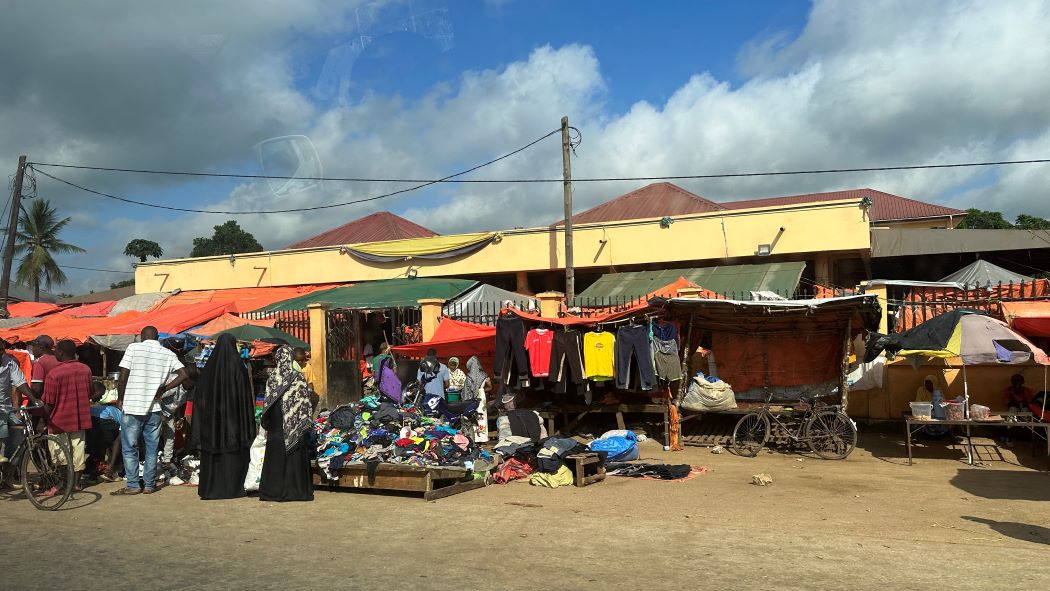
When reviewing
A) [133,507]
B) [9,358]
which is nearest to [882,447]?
[133,507]

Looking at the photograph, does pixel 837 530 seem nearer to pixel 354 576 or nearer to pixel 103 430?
pixel 354 576

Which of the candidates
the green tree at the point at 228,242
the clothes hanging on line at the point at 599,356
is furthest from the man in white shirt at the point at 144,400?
the green tree at the point at 228,242

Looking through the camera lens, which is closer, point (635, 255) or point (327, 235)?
point (635, 255)

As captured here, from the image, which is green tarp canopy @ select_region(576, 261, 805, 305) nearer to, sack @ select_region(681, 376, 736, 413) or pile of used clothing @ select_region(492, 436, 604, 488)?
sack @ select_region(681, 376, 736, 413)

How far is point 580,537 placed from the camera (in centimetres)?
643

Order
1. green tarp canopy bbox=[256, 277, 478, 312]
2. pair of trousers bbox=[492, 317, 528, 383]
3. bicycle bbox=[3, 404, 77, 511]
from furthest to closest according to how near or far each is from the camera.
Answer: green tarp canopy bbox=[256, 277, 478, 312], pair of trousers bbox=[492, 317, 528, 383], bicycle bbox=[3, 404, 77, 511]

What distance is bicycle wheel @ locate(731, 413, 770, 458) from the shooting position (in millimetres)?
11383

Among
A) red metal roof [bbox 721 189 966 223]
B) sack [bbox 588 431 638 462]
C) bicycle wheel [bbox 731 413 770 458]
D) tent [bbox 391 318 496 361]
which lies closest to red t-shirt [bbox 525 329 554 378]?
tent [bbox 391 318 496 361]

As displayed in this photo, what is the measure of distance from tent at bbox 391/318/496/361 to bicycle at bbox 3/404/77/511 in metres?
6.12

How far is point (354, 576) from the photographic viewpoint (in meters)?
5.26

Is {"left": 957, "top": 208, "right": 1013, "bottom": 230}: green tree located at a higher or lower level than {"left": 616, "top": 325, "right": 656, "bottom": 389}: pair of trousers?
higher

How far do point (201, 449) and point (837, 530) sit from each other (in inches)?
262

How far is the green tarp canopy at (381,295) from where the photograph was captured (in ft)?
58.5

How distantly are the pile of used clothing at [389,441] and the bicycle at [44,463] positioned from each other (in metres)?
2.61
